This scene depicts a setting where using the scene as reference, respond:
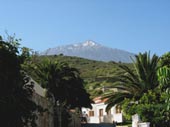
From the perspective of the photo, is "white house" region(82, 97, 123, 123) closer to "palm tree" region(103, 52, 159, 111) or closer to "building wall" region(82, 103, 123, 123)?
Result: "building wall" region(82, 103, 123, 123)

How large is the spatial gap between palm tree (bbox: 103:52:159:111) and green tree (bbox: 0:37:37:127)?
23023 mm

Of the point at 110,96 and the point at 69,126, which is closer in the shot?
the point at 110,96

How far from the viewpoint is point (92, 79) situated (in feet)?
317

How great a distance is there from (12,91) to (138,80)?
82.3 feet

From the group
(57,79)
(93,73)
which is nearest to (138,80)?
(57,79)

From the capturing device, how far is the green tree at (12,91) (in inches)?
527

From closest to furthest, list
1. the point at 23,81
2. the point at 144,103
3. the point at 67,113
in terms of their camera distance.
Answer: the point at 23,81, the point at 144,103, the point at 67,113

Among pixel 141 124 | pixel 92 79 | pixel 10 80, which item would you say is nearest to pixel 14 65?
pixel 10 80

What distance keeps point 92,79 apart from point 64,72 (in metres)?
50.3

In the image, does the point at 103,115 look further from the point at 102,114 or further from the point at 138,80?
the point at 138,80

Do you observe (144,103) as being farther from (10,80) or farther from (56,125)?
(10,80)

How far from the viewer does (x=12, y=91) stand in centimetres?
1378

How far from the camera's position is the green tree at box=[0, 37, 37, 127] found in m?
13.4

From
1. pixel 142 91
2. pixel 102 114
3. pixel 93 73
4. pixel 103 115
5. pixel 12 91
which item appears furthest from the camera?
pixel 93 73
